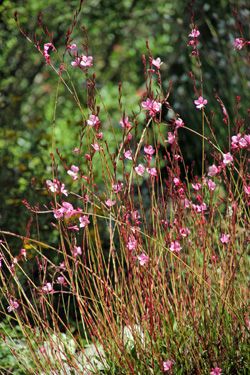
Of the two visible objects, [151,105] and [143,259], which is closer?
[151,105]

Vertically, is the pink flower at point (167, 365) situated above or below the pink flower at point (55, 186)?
below

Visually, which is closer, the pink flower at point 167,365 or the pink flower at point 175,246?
the pink flower at point 167,365

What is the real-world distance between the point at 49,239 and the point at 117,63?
71.4 inches

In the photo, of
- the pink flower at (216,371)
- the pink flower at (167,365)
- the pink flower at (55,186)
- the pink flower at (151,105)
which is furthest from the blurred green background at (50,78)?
the pink flower at (216,371)

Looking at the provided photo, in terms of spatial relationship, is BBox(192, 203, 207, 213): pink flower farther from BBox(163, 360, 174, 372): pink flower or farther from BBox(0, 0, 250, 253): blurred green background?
BBox(0, 0, 250, 253): blurred green background

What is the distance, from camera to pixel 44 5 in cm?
429

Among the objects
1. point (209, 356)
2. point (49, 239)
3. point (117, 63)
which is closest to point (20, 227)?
point (49, 239)

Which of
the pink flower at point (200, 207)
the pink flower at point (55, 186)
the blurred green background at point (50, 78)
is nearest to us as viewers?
the pink flower at point (55, 186)

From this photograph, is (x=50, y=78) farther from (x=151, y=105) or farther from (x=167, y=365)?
(x=167, y=365)

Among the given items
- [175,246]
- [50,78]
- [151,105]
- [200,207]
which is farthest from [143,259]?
[50,78]

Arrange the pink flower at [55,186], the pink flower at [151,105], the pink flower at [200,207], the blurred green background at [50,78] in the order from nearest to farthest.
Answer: the pink flower at [151,105] → the pink flower at [55,186] → the pink flower at [200,207] → the blurred green background at [50,78]

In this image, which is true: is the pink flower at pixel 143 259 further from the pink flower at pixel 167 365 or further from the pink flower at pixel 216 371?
the pink flower at pixel 216 371

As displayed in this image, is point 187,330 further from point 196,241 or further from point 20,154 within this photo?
point 20,154

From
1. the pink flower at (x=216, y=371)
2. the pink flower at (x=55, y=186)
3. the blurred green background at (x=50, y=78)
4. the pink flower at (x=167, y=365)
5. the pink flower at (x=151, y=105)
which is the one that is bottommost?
the pink flower at (x=216, y=371)
